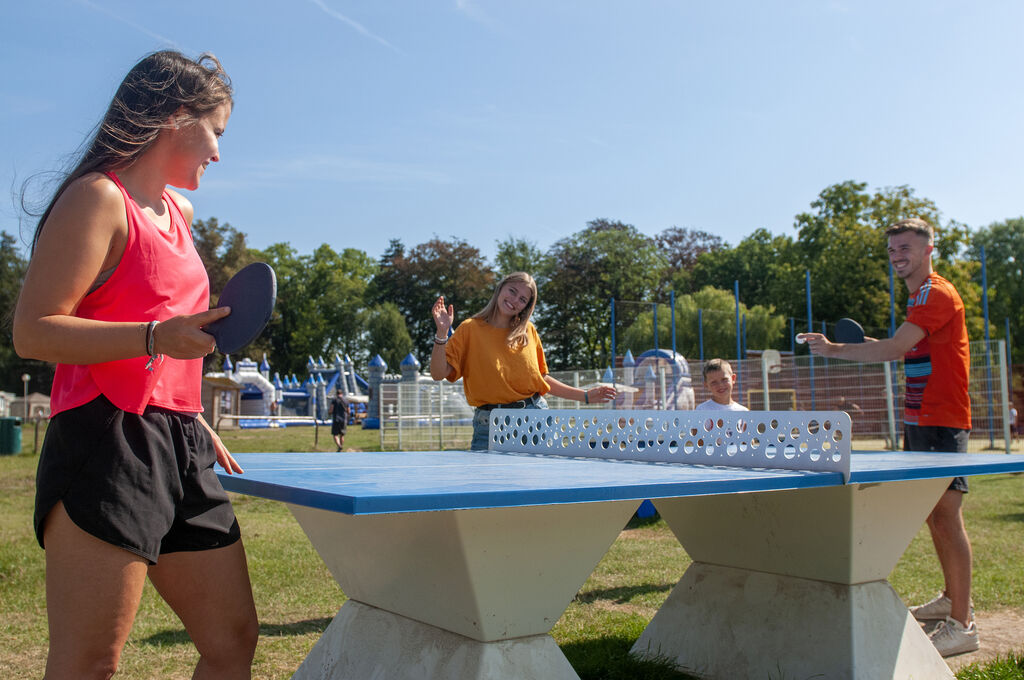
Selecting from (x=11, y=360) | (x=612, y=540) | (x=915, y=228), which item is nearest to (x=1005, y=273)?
(x=915, y=228)

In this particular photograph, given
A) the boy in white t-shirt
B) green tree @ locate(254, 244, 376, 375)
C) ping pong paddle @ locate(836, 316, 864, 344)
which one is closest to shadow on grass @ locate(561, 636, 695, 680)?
ping pong paddle @ locate(836, 316, 864, 344)

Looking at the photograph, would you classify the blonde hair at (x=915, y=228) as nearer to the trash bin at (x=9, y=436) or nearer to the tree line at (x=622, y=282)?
the trash bin at (x=9, y=436)

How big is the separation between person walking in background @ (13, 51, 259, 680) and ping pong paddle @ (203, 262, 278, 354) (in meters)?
0.03

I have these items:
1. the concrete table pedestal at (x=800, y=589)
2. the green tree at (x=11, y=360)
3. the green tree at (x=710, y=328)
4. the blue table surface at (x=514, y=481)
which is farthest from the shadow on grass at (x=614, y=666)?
the green tree at (x=11, y=360)

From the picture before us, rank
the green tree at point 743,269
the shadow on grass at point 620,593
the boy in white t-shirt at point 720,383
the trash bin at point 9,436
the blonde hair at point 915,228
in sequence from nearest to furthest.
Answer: the blonde hair at point 915,228 → the shadow on grass at point 620,593 → the boy in white t-shirt at point 720,383 → the trash bin at point 9,436 → the green tree at point 743,269

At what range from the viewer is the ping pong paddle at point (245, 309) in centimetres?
168

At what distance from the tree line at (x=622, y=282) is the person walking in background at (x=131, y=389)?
31.5 meters

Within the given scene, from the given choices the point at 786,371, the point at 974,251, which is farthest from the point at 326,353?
the point at 786,371

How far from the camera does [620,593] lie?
17.1 ft

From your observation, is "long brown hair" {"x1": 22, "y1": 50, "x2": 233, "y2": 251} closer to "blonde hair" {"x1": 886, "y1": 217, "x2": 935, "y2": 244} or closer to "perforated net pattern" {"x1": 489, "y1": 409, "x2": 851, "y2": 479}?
"perforated net pattern" {"x1": 489, "y1": 409, "x2": 851, "y2": 479}

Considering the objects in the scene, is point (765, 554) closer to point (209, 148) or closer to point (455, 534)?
point (455, 534)

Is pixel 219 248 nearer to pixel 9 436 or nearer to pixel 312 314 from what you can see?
pixel 312 314

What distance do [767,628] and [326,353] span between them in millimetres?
64459

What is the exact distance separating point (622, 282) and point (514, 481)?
4968 centimetres
